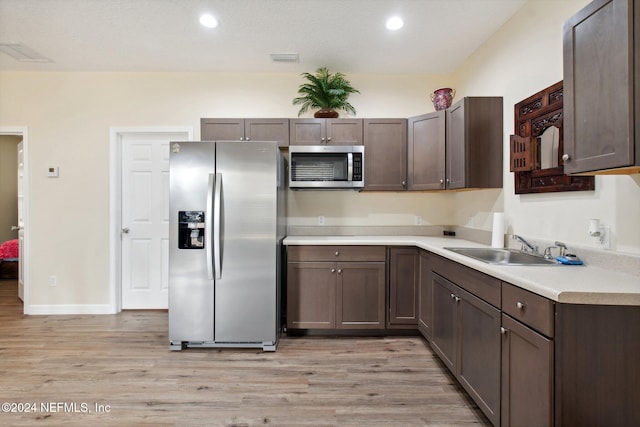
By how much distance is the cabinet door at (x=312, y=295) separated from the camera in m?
3.05

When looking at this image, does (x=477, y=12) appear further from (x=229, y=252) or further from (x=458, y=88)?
(x=229, y=252)

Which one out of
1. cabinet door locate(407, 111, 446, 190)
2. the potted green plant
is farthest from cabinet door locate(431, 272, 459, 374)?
the potted green plant

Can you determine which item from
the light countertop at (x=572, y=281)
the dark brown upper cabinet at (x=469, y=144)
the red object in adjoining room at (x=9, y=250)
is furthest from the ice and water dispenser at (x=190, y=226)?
the red object in adjoining room at (x=9, y=250)

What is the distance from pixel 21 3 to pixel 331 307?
11.7 ft

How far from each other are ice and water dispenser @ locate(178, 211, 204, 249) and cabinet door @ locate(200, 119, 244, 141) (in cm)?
102

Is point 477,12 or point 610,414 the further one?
point 477,12

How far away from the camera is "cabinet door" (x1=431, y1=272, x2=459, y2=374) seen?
86.9 inches

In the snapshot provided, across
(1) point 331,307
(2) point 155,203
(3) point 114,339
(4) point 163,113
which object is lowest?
(3) point 114,339

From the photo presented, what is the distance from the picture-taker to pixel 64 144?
12.0 feet

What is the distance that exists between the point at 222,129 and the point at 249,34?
0.99m

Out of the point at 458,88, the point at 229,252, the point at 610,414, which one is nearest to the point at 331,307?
the point at 229,252

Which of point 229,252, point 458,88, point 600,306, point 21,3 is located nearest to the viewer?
point 600,306

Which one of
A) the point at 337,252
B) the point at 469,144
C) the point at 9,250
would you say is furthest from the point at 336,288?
the point at 9,250

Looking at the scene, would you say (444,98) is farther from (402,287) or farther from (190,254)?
(190,254)
